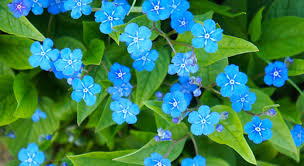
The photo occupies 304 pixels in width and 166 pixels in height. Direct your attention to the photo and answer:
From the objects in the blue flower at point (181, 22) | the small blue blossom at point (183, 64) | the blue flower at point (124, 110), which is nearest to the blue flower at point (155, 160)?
the blue flower at point (124, 110)

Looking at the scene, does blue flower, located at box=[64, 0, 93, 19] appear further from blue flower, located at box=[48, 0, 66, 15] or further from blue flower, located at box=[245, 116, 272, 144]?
blue flower, located at box=[245, 116, 272, 144]

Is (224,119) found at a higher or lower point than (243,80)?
lower

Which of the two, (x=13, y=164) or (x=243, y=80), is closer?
(x=243, y=80)

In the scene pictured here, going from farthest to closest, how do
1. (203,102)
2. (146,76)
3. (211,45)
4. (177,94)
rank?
(203,102) < (146,76) < (177,94) < (211,45)

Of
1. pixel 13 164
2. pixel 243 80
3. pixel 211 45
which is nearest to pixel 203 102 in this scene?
pixel 243 80

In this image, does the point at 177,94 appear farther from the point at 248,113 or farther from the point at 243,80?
the point at 248,113

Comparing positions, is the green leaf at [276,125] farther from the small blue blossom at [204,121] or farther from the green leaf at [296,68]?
the small blue blossom at [204,121]

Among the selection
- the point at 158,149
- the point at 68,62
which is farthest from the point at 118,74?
the point at 158,149
